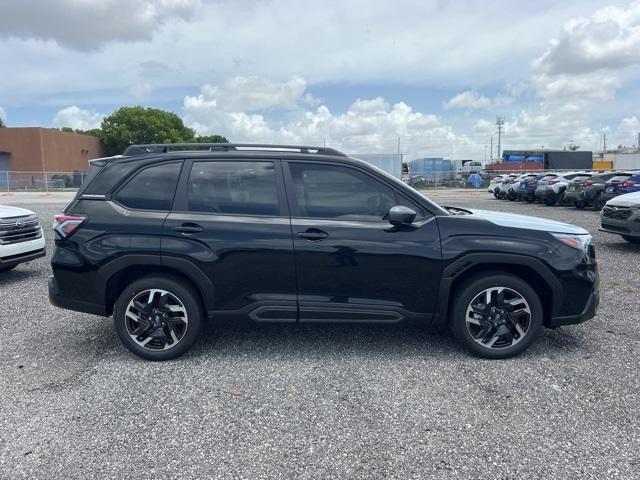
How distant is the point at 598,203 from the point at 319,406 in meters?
18.0

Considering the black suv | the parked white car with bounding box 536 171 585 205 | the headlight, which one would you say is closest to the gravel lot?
the black suv

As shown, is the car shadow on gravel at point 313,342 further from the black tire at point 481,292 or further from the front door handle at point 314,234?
the front door handle at point 314,234

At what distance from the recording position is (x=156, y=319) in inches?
167

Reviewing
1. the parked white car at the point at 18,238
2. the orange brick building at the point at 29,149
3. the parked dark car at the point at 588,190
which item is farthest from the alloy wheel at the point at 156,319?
the orange brick building at the point at 29,149

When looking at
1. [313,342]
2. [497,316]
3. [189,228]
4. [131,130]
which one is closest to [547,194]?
[497,316]

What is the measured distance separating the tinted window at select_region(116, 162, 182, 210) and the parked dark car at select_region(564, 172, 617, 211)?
17281 mm

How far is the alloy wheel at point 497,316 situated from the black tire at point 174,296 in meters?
2.30

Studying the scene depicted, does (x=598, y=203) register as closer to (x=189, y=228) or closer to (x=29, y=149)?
(x=189, y=228)

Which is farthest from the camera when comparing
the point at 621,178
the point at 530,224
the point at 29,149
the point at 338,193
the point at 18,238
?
the point at 29,149

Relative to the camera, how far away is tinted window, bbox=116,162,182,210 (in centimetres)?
430

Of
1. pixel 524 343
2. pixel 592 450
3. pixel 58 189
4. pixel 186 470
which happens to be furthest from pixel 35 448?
pixel 58 189

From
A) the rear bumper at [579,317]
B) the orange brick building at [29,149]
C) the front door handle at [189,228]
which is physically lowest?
the rear bumper at [579,317]

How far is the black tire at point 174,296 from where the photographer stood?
4184mm

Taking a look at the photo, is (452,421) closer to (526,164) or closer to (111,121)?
(526,164)
